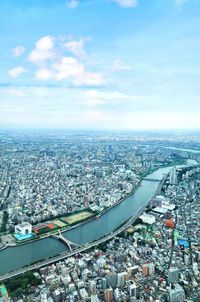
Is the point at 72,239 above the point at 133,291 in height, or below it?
below

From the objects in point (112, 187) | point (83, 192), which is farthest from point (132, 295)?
point (112, 187)

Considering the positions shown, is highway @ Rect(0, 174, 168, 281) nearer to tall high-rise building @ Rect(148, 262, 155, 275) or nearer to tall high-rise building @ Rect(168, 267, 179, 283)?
tall high-rise building @ Rect(148, 262, 155, 275)

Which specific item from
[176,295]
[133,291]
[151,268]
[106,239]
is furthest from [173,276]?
[106,239]

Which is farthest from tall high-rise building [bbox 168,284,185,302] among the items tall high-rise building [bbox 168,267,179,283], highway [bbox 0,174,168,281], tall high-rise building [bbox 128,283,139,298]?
highway [bbox 0,174,168,281]

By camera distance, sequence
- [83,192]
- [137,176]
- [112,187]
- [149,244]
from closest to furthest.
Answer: [149,244], [83,192], [112,187], [137,176]

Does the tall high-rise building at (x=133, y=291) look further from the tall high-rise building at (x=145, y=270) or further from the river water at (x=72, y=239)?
the river water at (x=72, y=239)

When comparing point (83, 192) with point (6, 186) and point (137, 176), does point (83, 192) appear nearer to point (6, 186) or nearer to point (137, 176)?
point (6, 186)

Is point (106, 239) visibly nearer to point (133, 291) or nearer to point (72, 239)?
point (72, 239)
